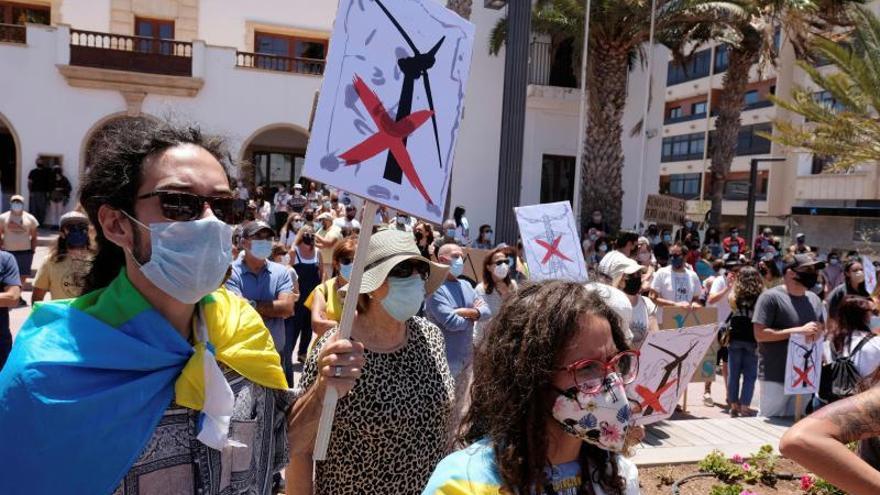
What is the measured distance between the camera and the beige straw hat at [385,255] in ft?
9.76

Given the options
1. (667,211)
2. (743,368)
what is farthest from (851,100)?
(743,368)

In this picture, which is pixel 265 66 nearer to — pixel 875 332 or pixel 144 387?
pixel 875 332

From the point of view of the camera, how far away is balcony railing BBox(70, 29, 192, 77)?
20859mm

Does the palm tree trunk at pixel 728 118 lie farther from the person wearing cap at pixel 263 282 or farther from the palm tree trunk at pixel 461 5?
the person wearing cap at pixel 263 282

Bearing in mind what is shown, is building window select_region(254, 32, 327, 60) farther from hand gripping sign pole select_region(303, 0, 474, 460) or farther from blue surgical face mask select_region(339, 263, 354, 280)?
hand gripping sign pole select_region(303, 0, 474, 460)

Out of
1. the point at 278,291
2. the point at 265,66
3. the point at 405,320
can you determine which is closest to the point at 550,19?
the point at 265,66

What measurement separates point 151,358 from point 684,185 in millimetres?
56858

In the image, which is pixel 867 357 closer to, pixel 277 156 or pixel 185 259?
pixel 185 259

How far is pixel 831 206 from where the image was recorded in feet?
115

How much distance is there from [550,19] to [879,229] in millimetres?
21203

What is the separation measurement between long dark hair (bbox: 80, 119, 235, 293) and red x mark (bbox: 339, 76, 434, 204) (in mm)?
475

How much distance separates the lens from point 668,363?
4.38m

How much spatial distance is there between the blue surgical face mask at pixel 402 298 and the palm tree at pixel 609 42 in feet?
56.6

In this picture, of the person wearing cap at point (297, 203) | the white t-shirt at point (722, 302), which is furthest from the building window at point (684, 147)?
the white t-shirt at point (722, 302)
